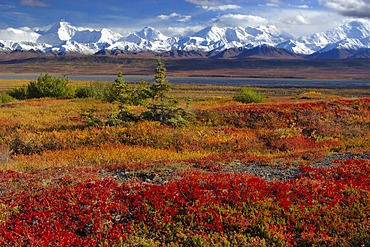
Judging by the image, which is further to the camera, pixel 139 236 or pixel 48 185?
pixel 48 185

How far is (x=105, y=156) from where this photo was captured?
17.3m

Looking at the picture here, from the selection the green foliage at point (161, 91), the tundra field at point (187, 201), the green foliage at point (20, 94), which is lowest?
the green foliage at point (20, 94)

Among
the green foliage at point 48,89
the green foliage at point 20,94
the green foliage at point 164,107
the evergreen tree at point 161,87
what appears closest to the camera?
the evergreen tree at point 161,87

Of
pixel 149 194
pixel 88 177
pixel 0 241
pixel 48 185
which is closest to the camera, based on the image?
pixel 0 241

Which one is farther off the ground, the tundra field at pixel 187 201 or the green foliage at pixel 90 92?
the tundra field at pixel 187 201

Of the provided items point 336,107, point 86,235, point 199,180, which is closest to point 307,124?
point 336,107

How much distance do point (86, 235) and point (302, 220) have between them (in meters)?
4.88

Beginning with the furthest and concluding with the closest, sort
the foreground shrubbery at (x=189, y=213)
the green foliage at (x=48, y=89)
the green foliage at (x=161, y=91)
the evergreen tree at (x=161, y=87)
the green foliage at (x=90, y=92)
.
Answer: the green foliage at (x=90, y=92) < the green foliage at (x=48, y=89) < the green foliage at (x=161, y=91) < the evergreen tree at (x=161, y=87) < the foreground shrubbery at (x=189, y=213)

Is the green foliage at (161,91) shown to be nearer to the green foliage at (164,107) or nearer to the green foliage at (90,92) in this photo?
the green foliage at (164,107)

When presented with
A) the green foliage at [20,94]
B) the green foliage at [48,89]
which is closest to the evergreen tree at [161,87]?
the green foliage at [48,89]

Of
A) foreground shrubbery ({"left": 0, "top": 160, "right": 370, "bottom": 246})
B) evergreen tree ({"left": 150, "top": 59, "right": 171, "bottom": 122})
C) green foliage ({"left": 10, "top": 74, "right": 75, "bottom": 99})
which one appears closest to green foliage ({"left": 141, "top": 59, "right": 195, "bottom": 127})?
evergreen tree ({"left": 150, "top": 59, "right": 171, "bottom": 122})

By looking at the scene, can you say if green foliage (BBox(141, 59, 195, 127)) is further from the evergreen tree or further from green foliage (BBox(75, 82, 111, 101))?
green foliage (BBox(75, 82, 111, 101))

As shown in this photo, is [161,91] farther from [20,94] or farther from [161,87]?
[20,94]

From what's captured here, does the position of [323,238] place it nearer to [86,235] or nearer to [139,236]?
[139,236]
